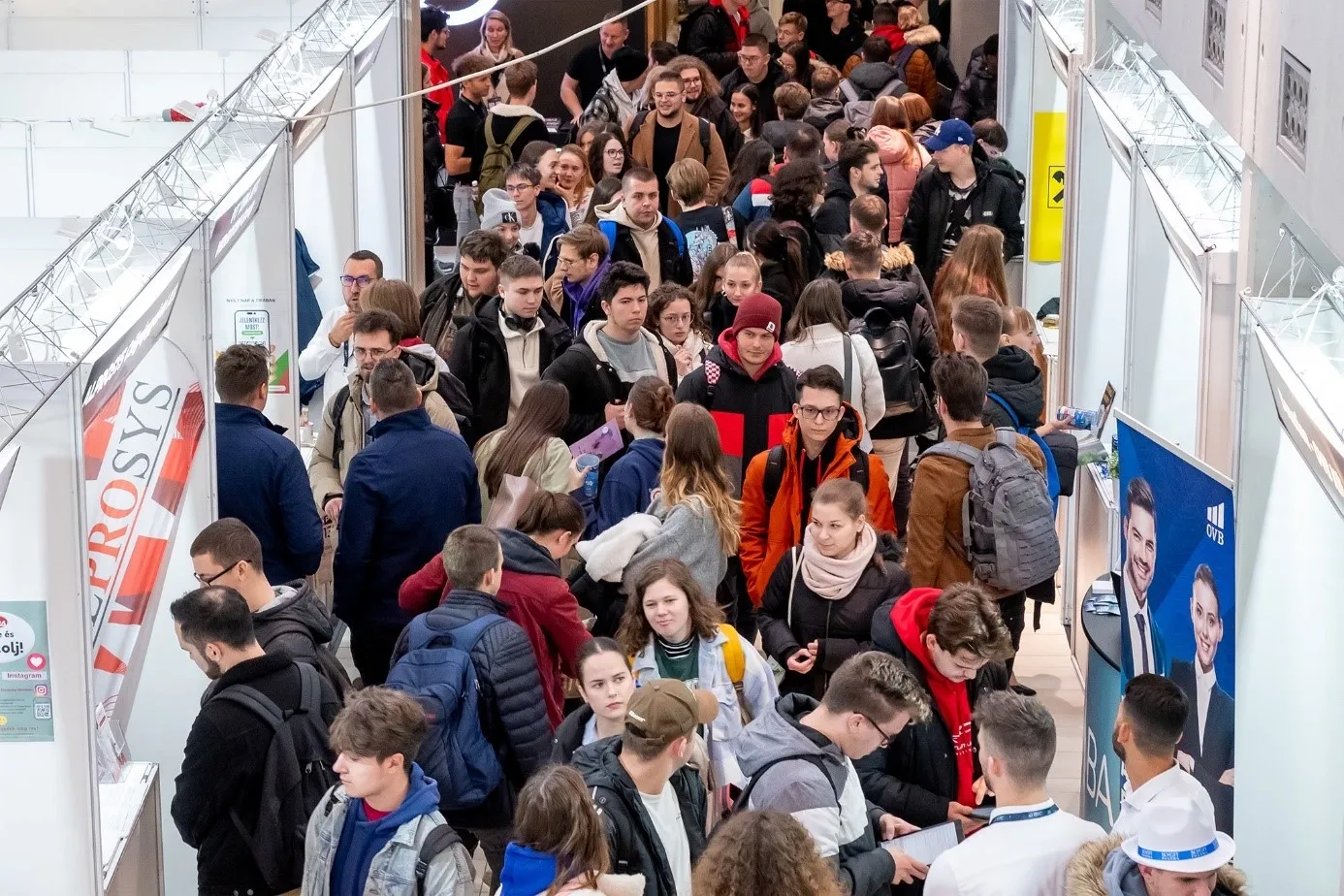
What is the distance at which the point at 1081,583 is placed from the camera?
278 inches

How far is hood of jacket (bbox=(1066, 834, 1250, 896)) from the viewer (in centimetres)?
A: 328

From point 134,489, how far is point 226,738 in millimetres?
933

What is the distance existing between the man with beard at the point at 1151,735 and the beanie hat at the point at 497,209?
5.03m

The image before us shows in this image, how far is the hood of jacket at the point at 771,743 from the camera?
3781 mm

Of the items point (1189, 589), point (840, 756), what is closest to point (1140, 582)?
point (1189, 589)

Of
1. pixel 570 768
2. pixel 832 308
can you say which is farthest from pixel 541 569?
pixel 832 308

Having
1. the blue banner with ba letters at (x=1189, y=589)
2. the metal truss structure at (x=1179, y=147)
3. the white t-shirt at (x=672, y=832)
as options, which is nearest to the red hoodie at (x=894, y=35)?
the metal truss structure at (x=1179, y=147)

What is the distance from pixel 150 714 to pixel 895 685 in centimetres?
235

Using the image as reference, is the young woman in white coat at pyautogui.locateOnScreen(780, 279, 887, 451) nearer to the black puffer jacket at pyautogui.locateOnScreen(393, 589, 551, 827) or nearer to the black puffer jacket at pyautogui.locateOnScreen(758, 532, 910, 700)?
the black puffer jacket at pyautogui.locateOnScreen(758, 532, 910, 700)

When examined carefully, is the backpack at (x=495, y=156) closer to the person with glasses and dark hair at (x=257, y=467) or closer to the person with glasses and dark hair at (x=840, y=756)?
the person with glasses and dark hair at (x=257, y=467)

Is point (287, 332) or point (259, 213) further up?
point (259, 213)

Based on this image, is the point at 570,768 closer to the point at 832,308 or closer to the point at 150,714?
the point at 150,714

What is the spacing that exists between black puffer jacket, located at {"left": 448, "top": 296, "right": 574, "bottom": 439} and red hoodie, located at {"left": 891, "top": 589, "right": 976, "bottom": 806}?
8.68 feet

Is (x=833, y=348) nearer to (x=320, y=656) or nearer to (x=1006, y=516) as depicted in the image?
(x=1006, y=516)
